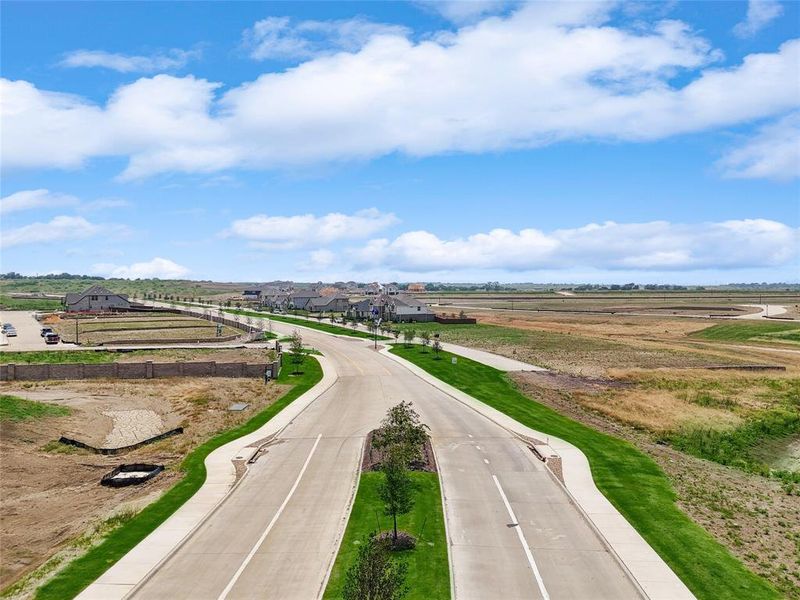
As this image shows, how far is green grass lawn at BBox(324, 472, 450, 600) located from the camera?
18.5 meters

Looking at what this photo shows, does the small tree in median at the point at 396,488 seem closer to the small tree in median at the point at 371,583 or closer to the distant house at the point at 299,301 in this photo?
the small tree in median at the point at 371,583

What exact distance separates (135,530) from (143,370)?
37421mm

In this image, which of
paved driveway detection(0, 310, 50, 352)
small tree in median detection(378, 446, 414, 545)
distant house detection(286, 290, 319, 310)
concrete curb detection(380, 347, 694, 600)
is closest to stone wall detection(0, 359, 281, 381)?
paved driveway detection(0, 310, 50, 352)

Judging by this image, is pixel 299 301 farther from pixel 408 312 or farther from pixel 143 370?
pixel 143 370

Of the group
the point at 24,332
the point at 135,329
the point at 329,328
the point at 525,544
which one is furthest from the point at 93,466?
the point at 24,332

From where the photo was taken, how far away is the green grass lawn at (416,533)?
1845cm

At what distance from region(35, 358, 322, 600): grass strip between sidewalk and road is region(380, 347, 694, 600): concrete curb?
1747 centimetres

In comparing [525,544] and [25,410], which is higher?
[25,410]

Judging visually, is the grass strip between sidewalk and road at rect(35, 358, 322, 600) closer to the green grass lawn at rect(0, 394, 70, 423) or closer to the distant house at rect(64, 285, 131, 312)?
the green grass lawn at rect(0, 394, 70, 423)

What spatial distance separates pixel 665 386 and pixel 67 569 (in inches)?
1984

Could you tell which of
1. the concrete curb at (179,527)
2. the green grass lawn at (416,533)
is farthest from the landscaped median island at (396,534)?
the concrete curb at (179,527)

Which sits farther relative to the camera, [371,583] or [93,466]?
[93,466]

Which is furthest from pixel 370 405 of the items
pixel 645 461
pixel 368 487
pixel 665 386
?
pixel 665 386

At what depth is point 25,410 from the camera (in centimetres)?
3953
